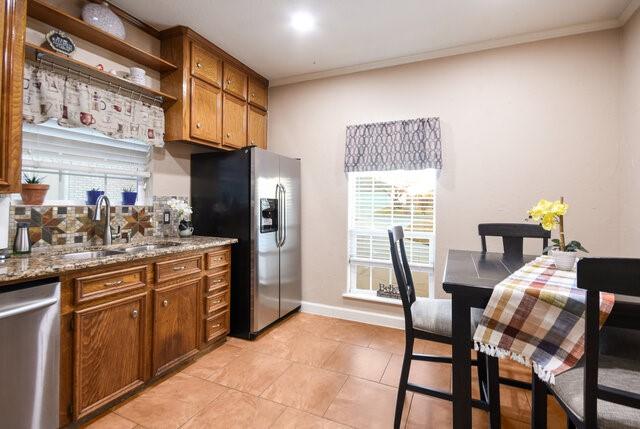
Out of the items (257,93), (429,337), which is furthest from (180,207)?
(429,337)

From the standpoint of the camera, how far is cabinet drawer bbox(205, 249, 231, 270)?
2.58 metres

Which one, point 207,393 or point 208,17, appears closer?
point 207,393

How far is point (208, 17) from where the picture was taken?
2436 mm

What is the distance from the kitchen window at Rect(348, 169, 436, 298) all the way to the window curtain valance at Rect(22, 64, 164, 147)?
200 centimetres

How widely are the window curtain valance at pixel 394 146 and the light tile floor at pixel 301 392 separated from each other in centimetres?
170

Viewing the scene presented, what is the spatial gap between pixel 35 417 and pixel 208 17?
274cm

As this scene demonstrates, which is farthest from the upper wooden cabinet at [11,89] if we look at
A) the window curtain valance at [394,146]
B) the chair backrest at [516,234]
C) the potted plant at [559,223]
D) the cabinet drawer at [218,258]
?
the chair backrest at [516,234]

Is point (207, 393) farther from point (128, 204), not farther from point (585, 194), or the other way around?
point (585, 194)

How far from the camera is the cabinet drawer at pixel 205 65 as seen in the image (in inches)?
106

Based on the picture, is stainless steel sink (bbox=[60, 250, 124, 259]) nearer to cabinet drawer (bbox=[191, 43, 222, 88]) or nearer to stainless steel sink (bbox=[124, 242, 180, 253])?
stainless steel sink (bbox=[124, 242, 180, 253])

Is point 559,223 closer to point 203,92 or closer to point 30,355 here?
point 30,355

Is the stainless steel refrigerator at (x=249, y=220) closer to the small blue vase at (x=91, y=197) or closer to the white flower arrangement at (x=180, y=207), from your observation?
the white flower arrangement at (x=180, y=207)

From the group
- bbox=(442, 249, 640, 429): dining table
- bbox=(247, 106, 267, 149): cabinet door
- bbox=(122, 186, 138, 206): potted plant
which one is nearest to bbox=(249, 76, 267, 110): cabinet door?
bbox=(247, 106, 267, 149): cabinet door

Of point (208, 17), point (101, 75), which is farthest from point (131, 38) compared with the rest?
point (208, 17)
